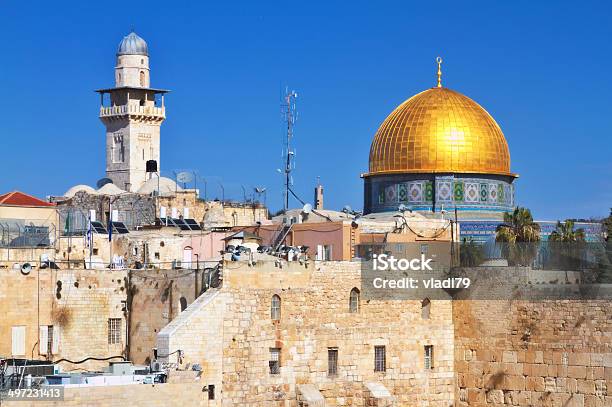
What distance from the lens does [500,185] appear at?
152ft

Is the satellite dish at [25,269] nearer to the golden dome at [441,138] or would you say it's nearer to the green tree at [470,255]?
the green tree at [470,255]

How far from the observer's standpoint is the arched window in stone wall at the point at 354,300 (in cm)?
3018

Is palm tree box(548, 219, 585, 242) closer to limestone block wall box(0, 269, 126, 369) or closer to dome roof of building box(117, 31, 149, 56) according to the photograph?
limestone block wall box(0, 269, 126, 369)

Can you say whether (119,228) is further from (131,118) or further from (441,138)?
(131,118)

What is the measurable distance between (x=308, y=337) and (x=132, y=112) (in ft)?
107

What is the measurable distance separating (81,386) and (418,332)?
8463 mm

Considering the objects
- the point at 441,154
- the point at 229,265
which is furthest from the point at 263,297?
the point at 441,154

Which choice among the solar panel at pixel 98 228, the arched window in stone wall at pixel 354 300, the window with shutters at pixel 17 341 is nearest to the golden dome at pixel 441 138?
the solar panel at pixel 98 228

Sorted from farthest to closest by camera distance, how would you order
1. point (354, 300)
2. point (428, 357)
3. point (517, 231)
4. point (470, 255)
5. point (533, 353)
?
point (517, 231) < point (470, 255) < point (428, 357) < point (354, 300) < point (533, 353)

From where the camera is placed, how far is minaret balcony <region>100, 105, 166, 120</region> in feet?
199

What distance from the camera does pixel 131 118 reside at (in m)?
60.9

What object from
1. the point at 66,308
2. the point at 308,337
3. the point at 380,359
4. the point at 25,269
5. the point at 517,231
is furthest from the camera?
the point at 517,231

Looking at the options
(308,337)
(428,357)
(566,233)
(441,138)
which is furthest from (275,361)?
(441,138)

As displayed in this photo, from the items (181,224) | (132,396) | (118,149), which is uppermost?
(118,149)
